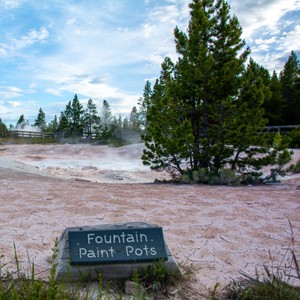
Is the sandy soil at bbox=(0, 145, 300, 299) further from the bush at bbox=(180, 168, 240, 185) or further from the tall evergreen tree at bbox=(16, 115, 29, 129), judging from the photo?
the tall evergreen tree at bbox=(16, 115, 29, 129)

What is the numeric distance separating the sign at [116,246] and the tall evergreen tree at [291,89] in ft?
110

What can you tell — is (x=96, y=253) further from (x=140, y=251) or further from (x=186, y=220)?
(x=186, y=220)

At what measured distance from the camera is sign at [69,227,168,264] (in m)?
2.75

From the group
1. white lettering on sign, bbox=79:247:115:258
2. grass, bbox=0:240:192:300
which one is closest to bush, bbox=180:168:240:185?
grass, bbox=0:240:192:300

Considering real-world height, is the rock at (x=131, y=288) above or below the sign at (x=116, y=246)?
below

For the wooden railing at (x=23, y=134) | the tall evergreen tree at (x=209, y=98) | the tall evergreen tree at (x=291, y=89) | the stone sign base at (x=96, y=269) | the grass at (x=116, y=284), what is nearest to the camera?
the grass at (x=116, y=284)

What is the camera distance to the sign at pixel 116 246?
275cm

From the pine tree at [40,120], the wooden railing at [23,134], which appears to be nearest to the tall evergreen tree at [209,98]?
the wooden railing at [23,134]

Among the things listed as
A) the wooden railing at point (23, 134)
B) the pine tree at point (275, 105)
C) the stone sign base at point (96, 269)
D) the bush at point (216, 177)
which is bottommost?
the bush at point (216, 177)

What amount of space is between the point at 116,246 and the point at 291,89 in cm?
3711

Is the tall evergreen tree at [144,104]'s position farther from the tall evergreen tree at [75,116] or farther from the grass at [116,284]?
the grass at [116,284]

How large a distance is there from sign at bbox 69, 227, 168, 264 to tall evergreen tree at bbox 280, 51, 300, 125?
3364 cm

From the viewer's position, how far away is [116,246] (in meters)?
2.83

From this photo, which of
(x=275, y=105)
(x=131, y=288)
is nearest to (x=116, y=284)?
(x=131, y=288)
